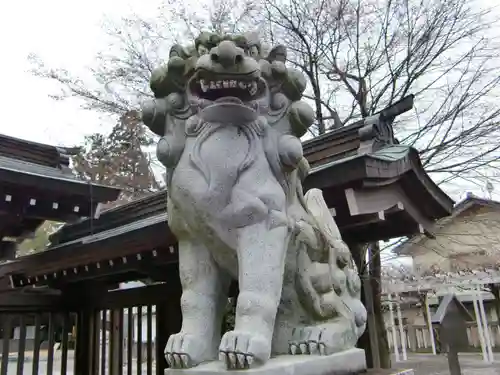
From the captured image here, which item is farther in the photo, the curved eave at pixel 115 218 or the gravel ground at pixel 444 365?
the gravel ground at pixel 444 365

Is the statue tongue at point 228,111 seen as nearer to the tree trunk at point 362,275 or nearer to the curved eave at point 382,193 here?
the curved eave at point 382,193

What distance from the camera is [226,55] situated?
70.1 inches

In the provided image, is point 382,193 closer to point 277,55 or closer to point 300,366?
point 277,55

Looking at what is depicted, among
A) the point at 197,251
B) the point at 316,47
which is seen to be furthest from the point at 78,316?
the point at 316,47

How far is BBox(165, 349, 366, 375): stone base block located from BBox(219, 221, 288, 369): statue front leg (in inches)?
1.5

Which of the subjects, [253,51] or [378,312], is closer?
[253,51]

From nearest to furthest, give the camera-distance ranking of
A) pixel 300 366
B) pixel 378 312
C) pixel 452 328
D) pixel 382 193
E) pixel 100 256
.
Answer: pixel 300 366
pixel 382 193
pixel 100 256
pixel 452 328
pixel 378 312

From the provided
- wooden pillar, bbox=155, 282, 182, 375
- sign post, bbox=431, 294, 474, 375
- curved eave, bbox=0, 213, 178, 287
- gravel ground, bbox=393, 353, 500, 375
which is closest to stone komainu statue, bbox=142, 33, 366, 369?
curved eave, bbox=0, 213, 178, 287

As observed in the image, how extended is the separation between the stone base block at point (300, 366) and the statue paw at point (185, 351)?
0.09ft

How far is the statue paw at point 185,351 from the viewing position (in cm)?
170

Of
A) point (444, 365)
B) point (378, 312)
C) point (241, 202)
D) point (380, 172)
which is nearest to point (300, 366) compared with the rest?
point (241, 202)

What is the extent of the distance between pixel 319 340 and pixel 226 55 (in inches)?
49.0

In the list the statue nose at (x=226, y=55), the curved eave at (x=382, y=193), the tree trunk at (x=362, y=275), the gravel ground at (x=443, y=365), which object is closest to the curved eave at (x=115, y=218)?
the tree trunk at (x=362, y=275)

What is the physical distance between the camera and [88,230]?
6340 mm
